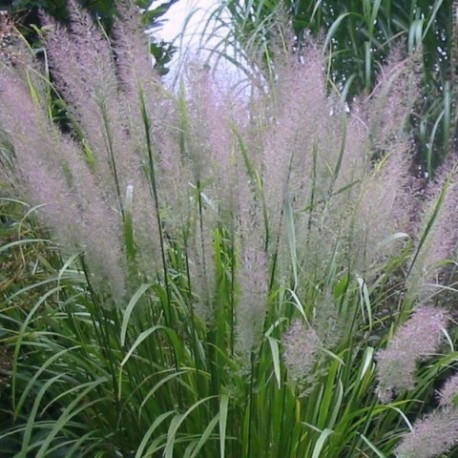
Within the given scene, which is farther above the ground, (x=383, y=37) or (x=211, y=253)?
(x=383, y=37)

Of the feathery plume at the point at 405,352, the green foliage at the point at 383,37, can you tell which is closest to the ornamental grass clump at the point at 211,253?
the feathery plume at the point at 405,352

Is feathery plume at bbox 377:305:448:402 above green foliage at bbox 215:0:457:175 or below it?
below

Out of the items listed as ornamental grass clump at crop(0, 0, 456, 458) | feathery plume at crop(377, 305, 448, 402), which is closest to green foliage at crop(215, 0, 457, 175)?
ornamental grass clump at crop(0, 0, 456, 458)

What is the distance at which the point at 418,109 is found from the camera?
2.79 m

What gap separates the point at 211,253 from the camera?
1510 mm

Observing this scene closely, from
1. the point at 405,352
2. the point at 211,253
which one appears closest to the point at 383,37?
the point at 211,253

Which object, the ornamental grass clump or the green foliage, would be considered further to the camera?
the green foliage

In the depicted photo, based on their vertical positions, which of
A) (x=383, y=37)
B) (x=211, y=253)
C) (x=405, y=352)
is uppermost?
(x=383, y=37)

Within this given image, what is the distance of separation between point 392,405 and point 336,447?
0.44 feet

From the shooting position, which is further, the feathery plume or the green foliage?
the green foliage

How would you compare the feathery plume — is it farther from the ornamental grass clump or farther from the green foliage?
the green foliage

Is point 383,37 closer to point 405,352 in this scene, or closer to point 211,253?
point 211,253

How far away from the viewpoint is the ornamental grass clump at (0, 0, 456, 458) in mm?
1442

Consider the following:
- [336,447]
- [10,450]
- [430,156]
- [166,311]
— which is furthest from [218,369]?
[430,156]
